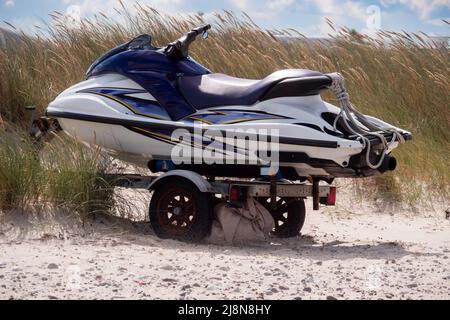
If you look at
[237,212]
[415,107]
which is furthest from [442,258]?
[415,107]

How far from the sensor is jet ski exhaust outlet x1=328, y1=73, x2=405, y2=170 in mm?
6039

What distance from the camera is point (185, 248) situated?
598cm

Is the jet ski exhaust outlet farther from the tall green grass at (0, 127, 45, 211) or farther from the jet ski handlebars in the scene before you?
the tall green grass at (0, 127, 45, 211)

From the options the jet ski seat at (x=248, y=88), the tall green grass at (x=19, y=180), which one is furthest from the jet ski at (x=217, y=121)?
the tall green grass at (x=19, y=180)

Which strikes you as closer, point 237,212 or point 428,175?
point 237,212

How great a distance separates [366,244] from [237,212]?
3.34 ft

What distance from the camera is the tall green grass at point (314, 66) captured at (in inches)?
361

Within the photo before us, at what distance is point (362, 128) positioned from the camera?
6.30 metres

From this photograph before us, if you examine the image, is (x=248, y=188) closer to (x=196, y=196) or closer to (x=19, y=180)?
(x=196, y=196)

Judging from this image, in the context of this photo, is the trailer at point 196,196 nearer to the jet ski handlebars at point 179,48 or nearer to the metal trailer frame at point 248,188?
the metal trailer frame at point 248,188

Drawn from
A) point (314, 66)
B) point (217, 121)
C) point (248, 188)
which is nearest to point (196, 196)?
point (248, 188)

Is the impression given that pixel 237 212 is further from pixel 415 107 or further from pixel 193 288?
pixel 415 107

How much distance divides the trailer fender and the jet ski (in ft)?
0.45

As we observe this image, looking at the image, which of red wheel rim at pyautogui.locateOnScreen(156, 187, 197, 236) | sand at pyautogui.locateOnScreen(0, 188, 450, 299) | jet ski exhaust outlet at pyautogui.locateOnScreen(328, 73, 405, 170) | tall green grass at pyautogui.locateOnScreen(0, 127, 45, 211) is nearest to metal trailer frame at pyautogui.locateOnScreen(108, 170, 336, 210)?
red wheel rim at pyautogui.locateOnScreen(156, 187, 197, 236)
